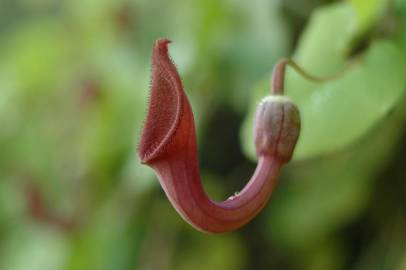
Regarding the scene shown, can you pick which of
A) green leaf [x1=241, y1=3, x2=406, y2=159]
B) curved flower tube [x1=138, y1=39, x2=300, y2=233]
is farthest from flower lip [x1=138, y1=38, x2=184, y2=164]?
green leaf [x1=241, y1=3, x2=406, y2=159]

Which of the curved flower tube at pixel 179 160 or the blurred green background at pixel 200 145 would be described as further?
the blurred green background at pixel 200 145

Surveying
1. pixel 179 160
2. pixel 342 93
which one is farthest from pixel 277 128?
pixel 342 93

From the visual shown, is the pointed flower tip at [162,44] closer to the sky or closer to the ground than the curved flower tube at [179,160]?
closer to the sky

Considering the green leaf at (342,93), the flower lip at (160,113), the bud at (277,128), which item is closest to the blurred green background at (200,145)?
the green leaf at (342,93)

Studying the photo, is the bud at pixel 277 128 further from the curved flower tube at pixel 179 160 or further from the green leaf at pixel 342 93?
the green leaf at pixel 342 93

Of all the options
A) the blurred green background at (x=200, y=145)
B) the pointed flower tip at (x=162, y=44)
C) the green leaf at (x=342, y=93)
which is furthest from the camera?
the blurred green background at (x=200, y=145)

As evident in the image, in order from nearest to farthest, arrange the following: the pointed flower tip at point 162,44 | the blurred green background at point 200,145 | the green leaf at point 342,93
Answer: the pointed flower tip at point 162,44 → the green leaf at point 342,93 → the blurred green background at point 200,145

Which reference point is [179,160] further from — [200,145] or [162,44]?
[200,145]
